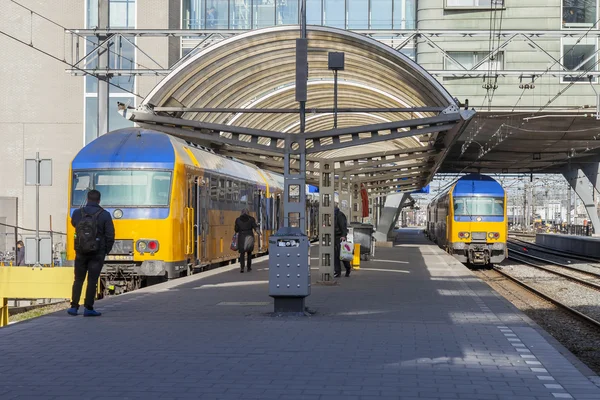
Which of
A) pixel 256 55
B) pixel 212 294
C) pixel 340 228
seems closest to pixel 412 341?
pixel 212 294

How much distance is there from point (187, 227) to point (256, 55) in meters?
4.66

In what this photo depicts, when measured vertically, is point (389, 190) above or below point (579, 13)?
below

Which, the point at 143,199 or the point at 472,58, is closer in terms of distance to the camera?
the point at 143,199

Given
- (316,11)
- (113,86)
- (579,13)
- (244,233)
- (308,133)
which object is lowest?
(244,233)

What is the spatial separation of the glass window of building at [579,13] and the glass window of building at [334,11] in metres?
8.61

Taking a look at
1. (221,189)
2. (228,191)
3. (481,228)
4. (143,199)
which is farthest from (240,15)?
(143,199)

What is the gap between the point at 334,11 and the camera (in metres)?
39.1

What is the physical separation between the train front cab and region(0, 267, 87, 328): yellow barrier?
1824cm

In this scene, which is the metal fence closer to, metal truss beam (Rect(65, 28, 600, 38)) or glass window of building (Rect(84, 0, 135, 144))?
metal truss beam (Rect(65, 28, 600, 38))

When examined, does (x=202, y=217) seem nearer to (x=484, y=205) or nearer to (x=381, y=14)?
(x=484, y=205)

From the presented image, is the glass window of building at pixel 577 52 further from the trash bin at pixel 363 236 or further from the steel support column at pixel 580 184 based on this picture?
the steel support column at pixel 580 184

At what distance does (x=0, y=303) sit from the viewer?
1786 centimetres

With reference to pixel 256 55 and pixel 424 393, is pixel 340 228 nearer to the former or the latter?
pixel 256 55

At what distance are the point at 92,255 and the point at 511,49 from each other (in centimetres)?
2683
